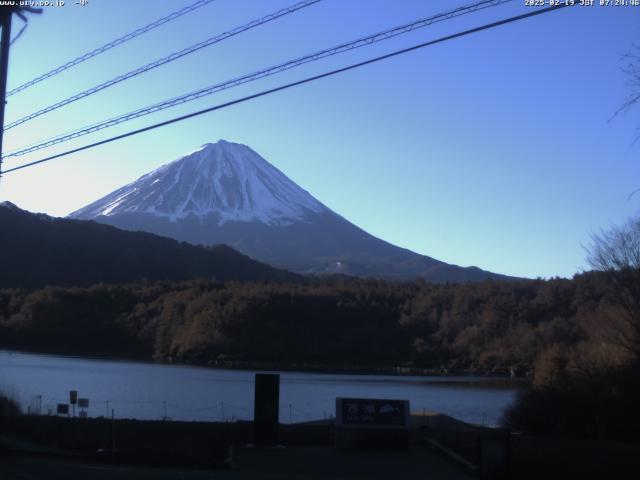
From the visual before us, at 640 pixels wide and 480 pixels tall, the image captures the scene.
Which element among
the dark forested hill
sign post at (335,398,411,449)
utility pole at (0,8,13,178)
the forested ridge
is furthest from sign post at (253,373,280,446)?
the dark forested hill

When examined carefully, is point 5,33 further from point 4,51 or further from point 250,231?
point 250,231

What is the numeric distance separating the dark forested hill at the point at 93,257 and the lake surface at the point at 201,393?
46.8 m

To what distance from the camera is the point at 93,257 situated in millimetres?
115562

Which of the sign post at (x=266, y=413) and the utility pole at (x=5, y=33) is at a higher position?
the utility pole at (x=5, y=33)

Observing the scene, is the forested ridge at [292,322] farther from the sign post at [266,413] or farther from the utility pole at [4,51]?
the utility pole at [4,51]

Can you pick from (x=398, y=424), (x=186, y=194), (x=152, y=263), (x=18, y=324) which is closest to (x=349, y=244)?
(x=186, y=194)

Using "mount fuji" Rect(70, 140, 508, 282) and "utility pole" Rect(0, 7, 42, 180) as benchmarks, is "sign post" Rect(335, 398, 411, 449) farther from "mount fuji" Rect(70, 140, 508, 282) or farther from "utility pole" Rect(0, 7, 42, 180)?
"mount fuji" Rect(70, 140, 508, 282)

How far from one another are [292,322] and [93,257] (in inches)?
1504

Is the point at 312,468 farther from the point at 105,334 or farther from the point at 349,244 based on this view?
the point at 349,244

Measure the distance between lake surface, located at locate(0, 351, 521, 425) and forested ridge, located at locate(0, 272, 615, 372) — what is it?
20095 mm

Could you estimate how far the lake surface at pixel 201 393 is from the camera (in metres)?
34.7

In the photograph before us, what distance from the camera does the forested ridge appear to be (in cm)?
8388

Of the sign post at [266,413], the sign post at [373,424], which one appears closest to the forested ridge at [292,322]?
the sign post at [373,424]

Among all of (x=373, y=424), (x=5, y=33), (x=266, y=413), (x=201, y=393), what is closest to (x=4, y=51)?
(x=5, y=33)
